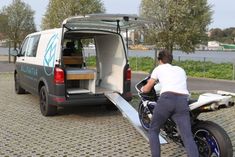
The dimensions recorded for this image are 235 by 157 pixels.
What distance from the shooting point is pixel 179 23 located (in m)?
20.2

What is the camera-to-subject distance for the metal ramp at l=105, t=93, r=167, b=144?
267 inches

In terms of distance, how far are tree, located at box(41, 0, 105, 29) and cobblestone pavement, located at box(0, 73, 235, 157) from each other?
15.4 metres

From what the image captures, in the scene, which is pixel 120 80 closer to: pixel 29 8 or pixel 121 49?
pixel 121 49

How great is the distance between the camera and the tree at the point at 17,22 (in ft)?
107

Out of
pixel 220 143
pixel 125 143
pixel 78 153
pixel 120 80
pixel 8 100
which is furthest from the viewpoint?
pixel 8 100

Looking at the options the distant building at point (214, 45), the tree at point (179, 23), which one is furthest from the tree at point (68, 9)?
the distant building at point (214, 45)

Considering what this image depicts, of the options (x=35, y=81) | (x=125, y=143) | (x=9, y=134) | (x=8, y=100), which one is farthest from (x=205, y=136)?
(x=8, y=100)

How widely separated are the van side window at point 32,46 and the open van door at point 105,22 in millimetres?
1727

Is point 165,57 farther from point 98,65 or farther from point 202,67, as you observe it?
point 202,67

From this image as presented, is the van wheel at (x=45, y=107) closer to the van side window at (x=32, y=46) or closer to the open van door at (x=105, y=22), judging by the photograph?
the van side window at (x=32, y=46)

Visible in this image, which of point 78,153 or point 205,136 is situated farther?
point 78,153

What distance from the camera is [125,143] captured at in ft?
21.6

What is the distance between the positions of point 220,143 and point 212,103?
55 centimetres

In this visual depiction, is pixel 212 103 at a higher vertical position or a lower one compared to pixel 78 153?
higher
